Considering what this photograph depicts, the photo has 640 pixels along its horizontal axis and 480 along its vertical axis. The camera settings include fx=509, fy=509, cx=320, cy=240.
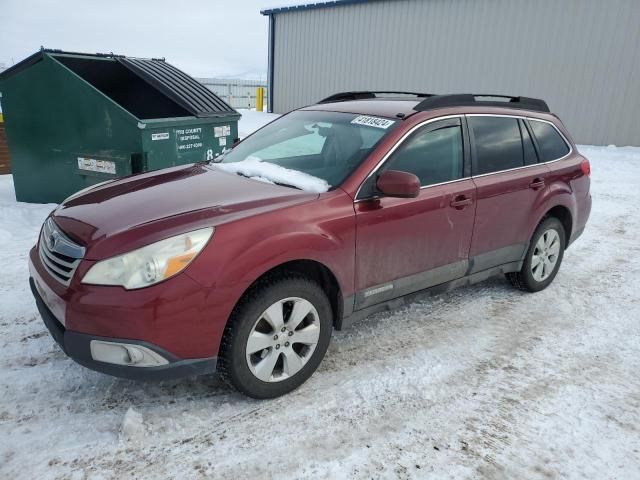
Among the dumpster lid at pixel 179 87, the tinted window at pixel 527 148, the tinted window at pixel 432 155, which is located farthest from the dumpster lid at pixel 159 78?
the tinted window at pixel 527 148

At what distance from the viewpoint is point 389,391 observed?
2906mm

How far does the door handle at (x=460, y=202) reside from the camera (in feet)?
11.3

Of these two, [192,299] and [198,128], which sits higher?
[198,128]

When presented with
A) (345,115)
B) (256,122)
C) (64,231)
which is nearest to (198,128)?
(345,115)

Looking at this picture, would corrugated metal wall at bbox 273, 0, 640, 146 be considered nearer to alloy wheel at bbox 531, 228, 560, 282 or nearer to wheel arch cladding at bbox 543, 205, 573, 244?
wheel arch cladding at bbox 543, 205, 573, 244

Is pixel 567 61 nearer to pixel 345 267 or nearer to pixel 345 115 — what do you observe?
pixel 345 115

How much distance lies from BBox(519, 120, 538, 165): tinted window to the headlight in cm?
294

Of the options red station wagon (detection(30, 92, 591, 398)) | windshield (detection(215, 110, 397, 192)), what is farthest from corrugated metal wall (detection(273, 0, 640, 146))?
windshield (detection(215, 110, 397, 192))

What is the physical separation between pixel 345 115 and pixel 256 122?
13.3 metres

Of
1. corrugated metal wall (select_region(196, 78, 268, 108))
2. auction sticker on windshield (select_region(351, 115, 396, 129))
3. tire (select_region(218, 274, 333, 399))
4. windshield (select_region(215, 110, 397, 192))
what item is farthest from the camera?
corrugated metal wall (select_region(196, 78, 268, 108))

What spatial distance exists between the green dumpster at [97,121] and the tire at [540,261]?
3.78 meters

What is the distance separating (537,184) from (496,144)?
523 mm

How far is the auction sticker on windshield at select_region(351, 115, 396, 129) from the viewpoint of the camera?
333cm

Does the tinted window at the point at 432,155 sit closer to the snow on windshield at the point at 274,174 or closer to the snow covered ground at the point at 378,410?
the snow on windshield at the point at 274,174
